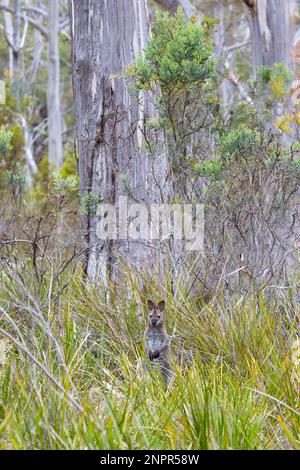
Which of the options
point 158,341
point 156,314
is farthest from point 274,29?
point 158,341

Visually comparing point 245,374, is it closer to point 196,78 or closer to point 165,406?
point 165,406

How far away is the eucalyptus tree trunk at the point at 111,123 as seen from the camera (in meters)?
7.01

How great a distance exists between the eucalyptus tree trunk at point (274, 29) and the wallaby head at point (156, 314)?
26.5 feet

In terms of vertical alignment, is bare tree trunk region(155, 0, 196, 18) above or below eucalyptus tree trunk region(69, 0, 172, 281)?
above

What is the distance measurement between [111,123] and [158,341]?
249 centimetres

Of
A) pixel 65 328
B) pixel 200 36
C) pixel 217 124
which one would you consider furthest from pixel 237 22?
pixel 65 328

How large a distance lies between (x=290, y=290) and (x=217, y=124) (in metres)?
2.96

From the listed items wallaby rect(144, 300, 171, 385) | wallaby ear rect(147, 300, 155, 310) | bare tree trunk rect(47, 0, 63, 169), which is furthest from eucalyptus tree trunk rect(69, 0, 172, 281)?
bare tree trunk rect(47, 0, 63, 169)

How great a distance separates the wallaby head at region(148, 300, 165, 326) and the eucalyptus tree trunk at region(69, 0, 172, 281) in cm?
145

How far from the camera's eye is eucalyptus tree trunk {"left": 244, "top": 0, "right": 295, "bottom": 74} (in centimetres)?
1273

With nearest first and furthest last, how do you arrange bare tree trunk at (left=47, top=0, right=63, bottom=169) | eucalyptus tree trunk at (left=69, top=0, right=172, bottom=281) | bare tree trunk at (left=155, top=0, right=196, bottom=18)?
eucalyptus tree trunk at (left=69, top=0, right=172, bottom=281)
bare tree trunk at (left=155, top=0, right=196, bottom=18)
bare tree trunk at (left=47, top=0, right=63, bottom=169)

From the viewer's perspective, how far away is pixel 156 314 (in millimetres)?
5379

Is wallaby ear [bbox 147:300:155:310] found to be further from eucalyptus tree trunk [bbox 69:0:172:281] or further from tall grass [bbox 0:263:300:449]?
eucalyptus tree trunk [bbox 69:0:172:281]

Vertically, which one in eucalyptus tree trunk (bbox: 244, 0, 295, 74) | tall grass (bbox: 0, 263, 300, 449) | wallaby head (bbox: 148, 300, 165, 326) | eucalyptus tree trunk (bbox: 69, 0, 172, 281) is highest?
eucalyptus tree trunk (bbox: 244, 0, 295, 74)
